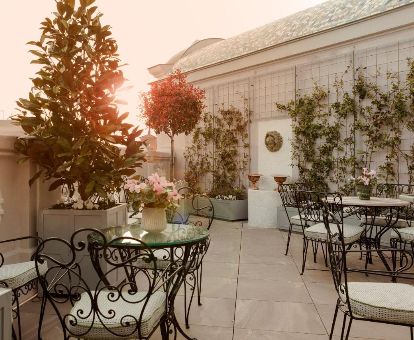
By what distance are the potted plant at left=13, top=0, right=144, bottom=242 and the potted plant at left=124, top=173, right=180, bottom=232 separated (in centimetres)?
81

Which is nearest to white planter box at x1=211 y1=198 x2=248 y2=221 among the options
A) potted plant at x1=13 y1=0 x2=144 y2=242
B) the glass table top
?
potted plant at x1=13 y1=0 x2=144 y2=242

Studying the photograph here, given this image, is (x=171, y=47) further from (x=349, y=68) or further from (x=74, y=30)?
(x=74, y=30)

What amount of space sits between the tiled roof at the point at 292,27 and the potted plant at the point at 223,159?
4.66ft

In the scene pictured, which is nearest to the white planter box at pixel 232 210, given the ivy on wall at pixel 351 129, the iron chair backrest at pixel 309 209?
the ivy on wall at pixel 351 129

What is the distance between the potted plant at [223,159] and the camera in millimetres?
8016

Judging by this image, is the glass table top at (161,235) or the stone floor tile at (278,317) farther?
the stone floor tile at (278,317)

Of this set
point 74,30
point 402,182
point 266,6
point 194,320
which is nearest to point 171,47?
point 266,6

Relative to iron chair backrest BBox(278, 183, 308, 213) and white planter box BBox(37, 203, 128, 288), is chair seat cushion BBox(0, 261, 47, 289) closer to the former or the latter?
white planter box BBox(37, 203, 128, 288)

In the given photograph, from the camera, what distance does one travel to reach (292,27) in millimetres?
7898

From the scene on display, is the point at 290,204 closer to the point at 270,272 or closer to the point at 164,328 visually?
the point at 270,272

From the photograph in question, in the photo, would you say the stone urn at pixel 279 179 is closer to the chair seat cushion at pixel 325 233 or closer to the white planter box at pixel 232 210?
the white planter box at pixel 232 210

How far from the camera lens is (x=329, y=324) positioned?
2.84 m

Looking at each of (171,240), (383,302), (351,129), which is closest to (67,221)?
(171,240)

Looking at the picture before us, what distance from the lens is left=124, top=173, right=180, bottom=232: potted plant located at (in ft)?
8.45
